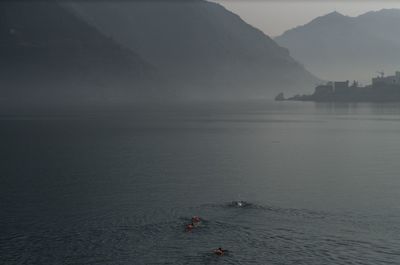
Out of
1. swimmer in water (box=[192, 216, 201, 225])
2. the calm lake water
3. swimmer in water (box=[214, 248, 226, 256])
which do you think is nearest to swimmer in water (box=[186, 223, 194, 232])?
the calm lake water

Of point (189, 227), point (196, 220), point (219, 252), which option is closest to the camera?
point (219, 252)

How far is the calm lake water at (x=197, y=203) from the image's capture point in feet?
157

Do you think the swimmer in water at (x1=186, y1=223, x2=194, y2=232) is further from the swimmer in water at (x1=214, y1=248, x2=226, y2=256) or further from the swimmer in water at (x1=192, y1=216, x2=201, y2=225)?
the swimmer in water at (x1=214, y1=248, x2=226, y2=256)

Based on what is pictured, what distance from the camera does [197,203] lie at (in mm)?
64125

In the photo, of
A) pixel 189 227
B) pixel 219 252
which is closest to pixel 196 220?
pixel 189 227

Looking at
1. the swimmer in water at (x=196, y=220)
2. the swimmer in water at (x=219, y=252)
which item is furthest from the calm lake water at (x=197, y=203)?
the swimmer in water at (x=196, y=220)

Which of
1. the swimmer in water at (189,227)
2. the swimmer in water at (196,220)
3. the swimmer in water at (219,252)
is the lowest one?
the swimmer in water at (219,252)

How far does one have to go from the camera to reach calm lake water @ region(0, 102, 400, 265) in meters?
47.8

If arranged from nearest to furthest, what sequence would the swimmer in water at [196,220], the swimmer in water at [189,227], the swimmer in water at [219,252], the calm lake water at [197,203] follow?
the swimmer in water at [219,252] → the calm lake water at [197,203] → the swimmer in water at [189,227] → the swimmer in water at [196,220]

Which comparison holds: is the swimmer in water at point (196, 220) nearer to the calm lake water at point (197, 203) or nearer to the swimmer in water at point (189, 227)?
the calm lake water at point (197, 203)

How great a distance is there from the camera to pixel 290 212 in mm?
59844

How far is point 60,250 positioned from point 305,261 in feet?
66.6

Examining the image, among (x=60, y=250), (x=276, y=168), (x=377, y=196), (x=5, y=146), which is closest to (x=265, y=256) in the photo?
(x=60, y=250)

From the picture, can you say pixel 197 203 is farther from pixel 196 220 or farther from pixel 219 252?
pixel 219 252
